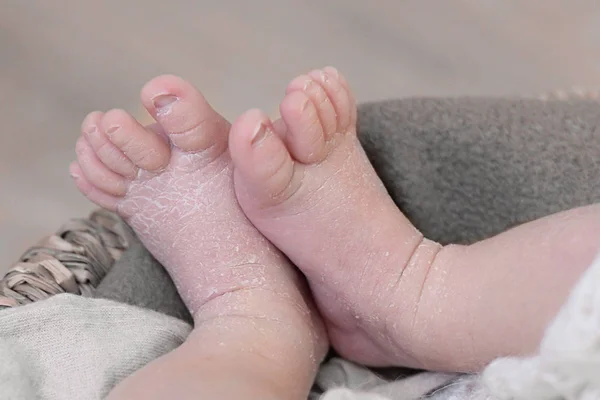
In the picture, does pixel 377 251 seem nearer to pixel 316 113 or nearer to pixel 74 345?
pixel 316 113

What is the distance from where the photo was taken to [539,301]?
1.82ft

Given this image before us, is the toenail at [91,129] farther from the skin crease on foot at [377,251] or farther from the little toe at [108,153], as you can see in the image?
the skin crease on foot at [377,251]

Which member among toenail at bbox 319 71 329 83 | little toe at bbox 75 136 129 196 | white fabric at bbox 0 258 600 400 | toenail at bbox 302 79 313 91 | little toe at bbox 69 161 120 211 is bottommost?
white fabric at bbox 0 258 600 400

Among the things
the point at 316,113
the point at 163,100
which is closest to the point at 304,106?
the point at 316,113

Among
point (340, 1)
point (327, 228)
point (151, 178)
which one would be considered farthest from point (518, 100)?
point (340, 1)

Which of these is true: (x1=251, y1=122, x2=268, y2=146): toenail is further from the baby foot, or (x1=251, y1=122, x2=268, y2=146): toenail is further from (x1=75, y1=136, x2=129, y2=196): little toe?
(x1=75, y1=136, x2=129, y2=196): little toe

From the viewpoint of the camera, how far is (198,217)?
690 millimetres

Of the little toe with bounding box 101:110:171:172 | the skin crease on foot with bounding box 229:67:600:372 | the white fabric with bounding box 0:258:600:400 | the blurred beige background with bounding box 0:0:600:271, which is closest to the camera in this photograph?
the white fabric with bounding box 0:258:600:400

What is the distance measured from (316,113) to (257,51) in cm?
76

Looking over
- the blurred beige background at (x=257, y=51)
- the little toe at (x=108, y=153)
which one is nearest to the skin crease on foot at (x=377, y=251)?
the little toe at (x=108, y=153)

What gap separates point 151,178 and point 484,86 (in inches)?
33.4

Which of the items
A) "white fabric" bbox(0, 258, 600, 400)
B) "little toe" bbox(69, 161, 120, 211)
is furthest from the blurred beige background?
"white fabric" bbox(0, 258, 600, 400)

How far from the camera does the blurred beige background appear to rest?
4.11ft

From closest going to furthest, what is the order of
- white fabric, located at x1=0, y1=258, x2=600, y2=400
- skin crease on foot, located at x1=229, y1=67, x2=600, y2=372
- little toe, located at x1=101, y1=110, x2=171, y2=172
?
white fabric, located at x1=0, y1=258, x2=600, y2=400 < skin crease on foot, located at x1=229, y1=67, x2=600, y2=372 < little toe, located at x1=101, y1=110, x2=171, y2=172
